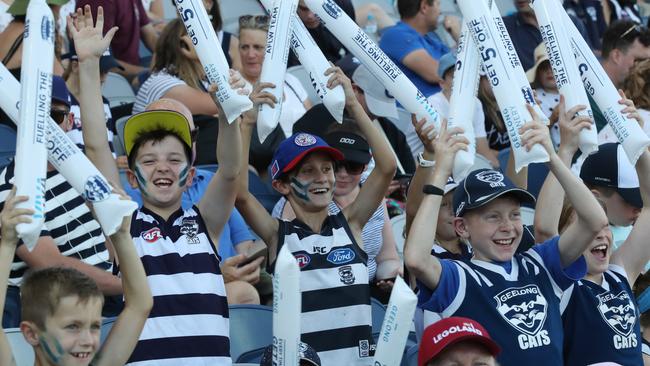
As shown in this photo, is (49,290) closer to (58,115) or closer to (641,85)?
(58,115)

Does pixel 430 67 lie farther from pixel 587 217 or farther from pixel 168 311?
pixel 168 311

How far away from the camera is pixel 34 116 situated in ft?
13.4

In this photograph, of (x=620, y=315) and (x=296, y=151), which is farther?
(x=296, y=151)

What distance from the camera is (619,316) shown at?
17.6ft

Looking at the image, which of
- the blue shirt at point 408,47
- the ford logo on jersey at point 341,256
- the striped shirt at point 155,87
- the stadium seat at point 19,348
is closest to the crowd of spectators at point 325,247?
the ford logo on jersey at point 341,256

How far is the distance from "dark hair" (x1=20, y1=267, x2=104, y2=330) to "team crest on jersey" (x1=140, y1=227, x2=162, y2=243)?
682 millimetres

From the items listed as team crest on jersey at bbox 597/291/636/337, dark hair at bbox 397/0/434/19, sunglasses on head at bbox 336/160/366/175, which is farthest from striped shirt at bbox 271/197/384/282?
dark hair at bbox 397/0/434/19

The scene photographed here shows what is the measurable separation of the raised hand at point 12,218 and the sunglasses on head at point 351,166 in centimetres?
261

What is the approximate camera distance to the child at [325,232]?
533 centimetres

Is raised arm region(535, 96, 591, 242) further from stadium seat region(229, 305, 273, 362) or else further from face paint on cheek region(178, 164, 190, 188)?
face paint on cheek region(178, 164, 190, 188)

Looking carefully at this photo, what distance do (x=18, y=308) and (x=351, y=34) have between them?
6.12 feet

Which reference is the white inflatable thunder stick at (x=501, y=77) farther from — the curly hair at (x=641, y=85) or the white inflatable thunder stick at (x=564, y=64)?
the curly hair at (x=641, y=85)

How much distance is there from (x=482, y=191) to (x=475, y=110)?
3276 mm

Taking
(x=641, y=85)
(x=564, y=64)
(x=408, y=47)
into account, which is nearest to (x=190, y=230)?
(x=564, y=64)
